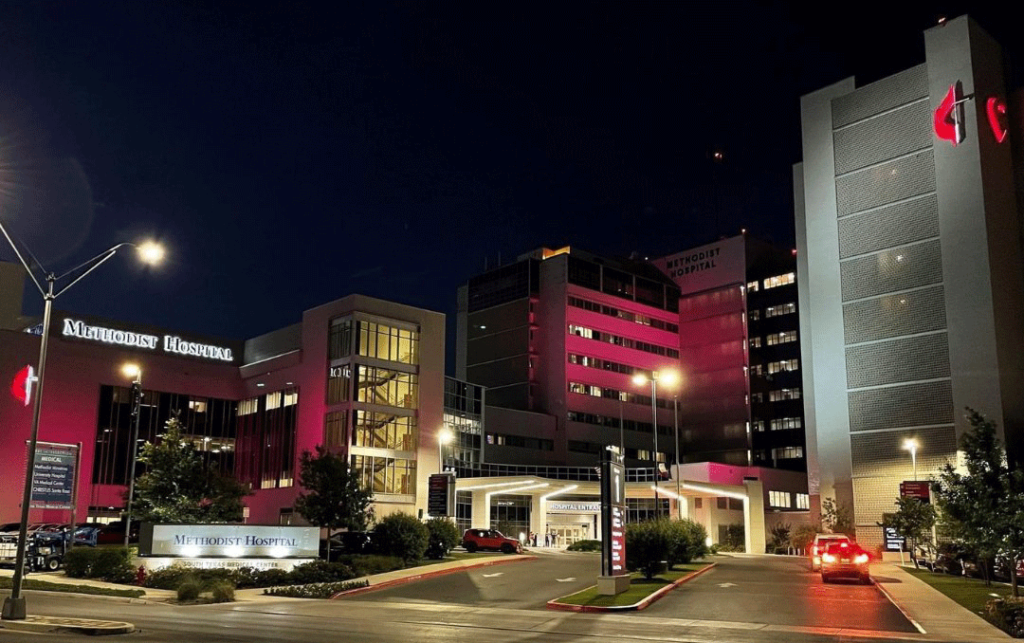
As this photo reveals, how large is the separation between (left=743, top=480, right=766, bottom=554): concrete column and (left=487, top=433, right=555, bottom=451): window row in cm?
2962

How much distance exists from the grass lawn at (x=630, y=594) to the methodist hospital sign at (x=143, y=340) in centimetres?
5404

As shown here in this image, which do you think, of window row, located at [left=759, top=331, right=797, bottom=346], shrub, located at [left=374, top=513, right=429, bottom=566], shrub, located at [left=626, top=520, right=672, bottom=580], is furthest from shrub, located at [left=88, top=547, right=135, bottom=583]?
window row, located at [left=759, top=331, right=797, bottom=346]

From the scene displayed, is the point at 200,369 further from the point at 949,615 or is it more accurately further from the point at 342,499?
the point at 949,615

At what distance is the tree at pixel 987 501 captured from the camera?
31359 mm

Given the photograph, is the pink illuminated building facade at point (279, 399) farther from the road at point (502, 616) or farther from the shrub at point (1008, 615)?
the shrub at point (1008, 615)

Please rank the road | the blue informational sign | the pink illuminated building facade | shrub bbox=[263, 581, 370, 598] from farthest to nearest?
1. the pink illuminated building facade
2. the blue informational sign
3. shrub bbox=[263, 581, 370, 598]
4. the road

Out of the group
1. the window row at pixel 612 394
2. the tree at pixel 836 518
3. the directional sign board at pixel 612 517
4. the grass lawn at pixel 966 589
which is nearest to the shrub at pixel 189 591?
the directional sign board at pixel 612 517

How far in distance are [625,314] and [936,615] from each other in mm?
95799

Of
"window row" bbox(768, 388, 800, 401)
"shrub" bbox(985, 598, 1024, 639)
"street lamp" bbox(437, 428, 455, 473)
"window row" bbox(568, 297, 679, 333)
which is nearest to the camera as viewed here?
"shrub" bbox(985, 598, 1024, 639)

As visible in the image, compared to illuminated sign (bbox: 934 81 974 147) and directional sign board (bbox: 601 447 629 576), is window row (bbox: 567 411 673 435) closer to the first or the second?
illuminated sign (bbox: 934 81 974 147)

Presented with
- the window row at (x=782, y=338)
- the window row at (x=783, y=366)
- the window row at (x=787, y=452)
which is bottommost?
the window row at (x=787, y=452)

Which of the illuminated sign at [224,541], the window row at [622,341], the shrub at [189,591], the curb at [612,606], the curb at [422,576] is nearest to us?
the curb at [612,606]

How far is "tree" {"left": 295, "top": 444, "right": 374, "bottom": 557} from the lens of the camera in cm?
4705

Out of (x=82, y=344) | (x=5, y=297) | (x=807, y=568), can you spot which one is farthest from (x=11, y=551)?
(x=5, y=297)
